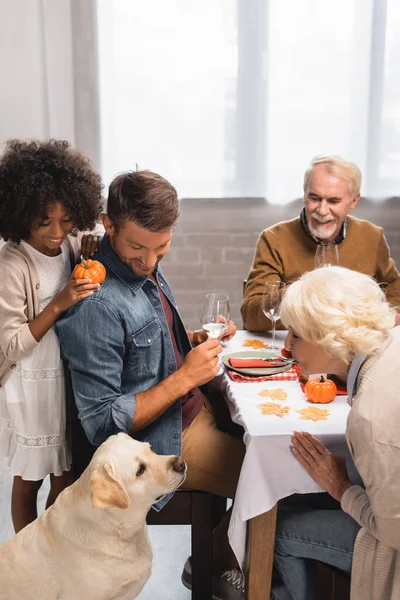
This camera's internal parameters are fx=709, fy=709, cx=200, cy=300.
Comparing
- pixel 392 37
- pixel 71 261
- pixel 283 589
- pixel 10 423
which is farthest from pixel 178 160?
pixel 283 589

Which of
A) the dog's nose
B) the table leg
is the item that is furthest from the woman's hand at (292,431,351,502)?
the dog's nose

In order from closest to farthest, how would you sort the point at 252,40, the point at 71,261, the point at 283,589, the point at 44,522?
1. the point at 44,522
2. the point at 283,589
3. the point at 71,261
4. the point at 252,40

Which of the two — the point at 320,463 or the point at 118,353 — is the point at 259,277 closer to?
the point at 118,353

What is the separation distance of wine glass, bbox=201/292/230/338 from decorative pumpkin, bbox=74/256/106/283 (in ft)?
1.15

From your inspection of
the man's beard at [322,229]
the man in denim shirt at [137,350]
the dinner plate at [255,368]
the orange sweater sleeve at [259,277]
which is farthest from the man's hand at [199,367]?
the man's beard at [322,229]

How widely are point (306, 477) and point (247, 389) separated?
0.32 m

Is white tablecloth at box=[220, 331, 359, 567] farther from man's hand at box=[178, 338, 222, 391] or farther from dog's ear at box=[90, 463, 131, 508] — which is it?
dog's ear at box=[90, 463, 131, 508]

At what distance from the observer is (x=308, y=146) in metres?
4.31

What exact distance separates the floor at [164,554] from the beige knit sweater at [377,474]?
2.98 feet

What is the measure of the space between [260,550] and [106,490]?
0.52 m

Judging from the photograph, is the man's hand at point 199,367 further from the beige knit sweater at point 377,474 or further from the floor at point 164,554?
the floor at point 164,554

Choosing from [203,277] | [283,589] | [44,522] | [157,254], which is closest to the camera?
[44,522]

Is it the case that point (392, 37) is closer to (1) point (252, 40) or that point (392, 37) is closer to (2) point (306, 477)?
(1) point (252, 40)

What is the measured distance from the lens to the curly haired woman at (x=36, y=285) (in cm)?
199
